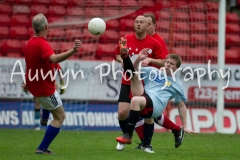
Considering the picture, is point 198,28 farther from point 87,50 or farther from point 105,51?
point 87,50

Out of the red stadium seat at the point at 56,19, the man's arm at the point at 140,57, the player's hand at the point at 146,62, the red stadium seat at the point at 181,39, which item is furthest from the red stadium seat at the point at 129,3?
the man's arm at the point at 140,57

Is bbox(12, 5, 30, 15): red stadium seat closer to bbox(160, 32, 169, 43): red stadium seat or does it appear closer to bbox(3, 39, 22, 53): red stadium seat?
bbox(3, 39, 22, 53): red stadium seat

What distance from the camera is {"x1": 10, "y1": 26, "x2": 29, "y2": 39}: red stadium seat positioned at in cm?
1470

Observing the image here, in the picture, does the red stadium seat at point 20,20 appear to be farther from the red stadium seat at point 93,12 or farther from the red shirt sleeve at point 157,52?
the red shirt sleeve at point 157,52

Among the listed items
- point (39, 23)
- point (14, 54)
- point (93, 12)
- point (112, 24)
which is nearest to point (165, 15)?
point (112, 24)

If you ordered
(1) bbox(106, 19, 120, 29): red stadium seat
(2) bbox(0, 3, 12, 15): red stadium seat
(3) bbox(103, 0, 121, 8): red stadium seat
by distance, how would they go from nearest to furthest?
1. (3) bbox(103, 0, 121, 8): red stadium seat
2. (2) bbox(0, 3, 12, 15): red stadium seat
3. (1) bbox(106, 19, 120, 29): red stadium seat

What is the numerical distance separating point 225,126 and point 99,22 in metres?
6.90

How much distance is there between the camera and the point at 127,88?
8742 mm

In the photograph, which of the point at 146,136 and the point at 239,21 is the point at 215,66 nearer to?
the point at 239,21

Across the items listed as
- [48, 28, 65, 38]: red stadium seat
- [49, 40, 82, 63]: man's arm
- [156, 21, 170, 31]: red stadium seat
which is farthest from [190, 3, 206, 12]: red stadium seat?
[49, 40, 82, 63]: man's arm

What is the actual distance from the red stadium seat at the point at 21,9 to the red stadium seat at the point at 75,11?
1.03m

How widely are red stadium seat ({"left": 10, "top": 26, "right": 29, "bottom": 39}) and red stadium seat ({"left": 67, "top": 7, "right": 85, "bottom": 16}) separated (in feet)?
3.92

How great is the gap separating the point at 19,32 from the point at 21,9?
25.7 inches

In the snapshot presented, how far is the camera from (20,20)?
48.9 ft
